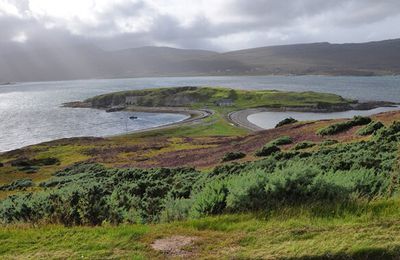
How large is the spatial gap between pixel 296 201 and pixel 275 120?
411 ft

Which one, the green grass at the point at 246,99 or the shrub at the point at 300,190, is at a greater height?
the shrub at the point at 300,190

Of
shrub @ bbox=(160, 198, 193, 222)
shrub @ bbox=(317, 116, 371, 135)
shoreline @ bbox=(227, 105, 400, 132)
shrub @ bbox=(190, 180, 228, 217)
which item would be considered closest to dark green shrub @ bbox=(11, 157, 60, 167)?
shrub @ bbox=(317, 116, 371, 135)

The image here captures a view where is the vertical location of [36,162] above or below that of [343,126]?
below

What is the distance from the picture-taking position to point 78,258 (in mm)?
7242

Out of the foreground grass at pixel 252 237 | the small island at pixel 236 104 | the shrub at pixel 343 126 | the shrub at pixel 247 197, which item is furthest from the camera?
the small island at pixel 236 104

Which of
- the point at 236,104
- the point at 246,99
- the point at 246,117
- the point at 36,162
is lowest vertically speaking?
the point at 36,162

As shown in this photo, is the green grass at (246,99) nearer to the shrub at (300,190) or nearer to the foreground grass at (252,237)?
the shrub at (300,190)

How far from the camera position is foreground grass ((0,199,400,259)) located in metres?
6.91

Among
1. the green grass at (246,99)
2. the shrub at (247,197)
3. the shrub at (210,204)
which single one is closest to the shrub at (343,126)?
the shrub at (247,197)

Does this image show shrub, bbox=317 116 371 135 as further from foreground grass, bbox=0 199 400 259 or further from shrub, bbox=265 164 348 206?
foreground grass, bbox=0 199 400 259

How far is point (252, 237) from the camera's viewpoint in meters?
7.71

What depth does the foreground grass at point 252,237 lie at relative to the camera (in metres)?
6.91

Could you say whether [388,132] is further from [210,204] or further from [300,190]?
[210,204]

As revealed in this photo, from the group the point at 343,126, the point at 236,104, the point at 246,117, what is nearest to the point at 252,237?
the point at 343,126
